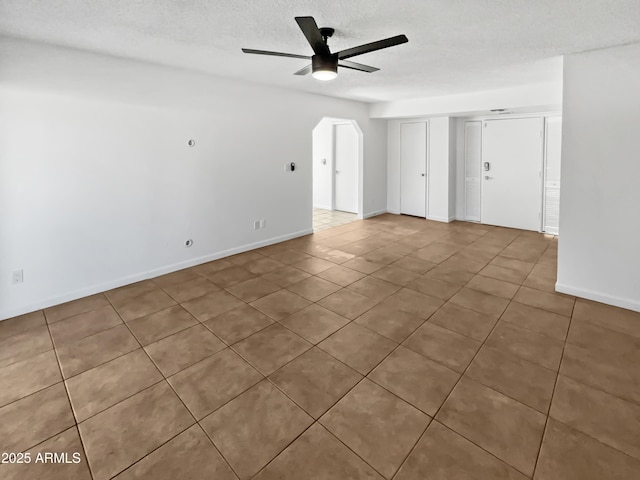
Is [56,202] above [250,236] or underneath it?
above

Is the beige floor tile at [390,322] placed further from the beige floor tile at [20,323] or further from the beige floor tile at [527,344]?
the beige floor tile at [20,323]

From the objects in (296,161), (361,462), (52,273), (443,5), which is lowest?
(361,462)

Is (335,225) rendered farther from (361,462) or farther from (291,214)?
(361,462)

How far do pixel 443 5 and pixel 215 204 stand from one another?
11.7ft

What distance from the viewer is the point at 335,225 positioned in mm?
6965

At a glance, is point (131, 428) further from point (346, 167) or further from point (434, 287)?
point (346, 167)

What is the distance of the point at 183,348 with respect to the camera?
8.82ft

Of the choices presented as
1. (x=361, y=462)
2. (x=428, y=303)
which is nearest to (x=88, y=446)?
(x=361, y=462)

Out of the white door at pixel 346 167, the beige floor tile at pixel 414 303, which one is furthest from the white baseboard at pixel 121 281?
the white door at pixel 346 167

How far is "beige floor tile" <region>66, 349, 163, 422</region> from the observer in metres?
2.09

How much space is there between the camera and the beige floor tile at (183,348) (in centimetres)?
249

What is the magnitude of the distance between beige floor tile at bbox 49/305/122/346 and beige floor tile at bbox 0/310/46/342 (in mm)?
190

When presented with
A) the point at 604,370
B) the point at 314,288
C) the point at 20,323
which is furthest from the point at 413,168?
the point at 20,323

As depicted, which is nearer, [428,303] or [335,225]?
[428,303]
